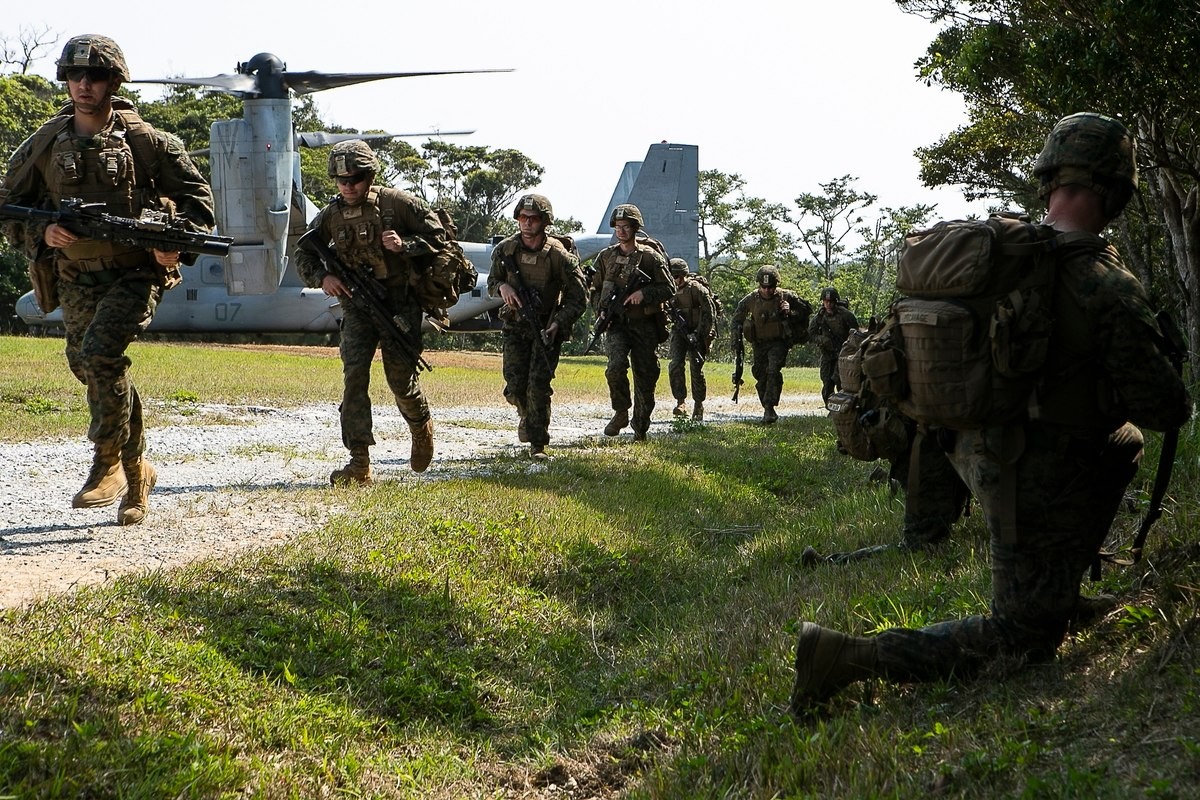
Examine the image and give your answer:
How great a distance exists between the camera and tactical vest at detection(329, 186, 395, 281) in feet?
27.1

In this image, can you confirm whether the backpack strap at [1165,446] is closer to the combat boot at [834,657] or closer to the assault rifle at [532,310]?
the combat boot at [834,657]

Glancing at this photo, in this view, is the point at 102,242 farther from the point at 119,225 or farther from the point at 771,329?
the point at 771,329

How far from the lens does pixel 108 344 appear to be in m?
6.20

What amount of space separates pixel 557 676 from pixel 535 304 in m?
6.33

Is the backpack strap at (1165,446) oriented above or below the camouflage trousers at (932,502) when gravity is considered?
above

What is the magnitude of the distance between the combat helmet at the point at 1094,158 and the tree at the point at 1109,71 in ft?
11.5

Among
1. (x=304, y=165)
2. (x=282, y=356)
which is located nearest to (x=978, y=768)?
(x=282, y=356)

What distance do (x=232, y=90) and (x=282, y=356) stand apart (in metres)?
7.45

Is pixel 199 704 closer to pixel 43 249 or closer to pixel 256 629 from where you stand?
pixel 256 629

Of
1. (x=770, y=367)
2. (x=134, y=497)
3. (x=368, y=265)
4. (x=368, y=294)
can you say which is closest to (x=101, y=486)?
(x=134, y=497)

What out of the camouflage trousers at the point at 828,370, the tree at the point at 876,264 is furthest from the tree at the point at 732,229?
the camouflage trousers at the point at 828,370

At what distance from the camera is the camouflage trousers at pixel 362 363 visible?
828cm

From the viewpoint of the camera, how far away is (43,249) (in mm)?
6316

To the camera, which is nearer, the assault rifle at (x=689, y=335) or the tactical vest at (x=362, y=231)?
the tactical vest at (x=362, y=231)
